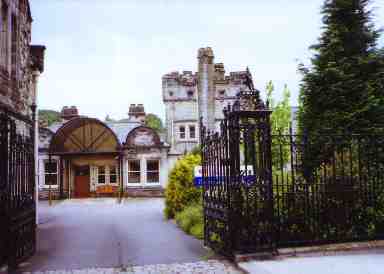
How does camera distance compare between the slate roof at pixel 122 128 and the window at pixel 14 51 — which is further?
the slate roof at pixel 122 128

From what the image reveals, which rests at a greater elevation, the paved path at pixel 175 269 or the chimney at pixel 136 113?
the chimney at pixel 136 113

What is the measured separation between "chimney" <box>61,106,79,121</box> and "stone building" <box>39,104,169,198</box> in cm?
175

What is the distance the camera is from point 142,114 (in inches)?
1499

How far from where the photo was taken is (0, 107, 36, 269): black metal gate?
26.1 feet

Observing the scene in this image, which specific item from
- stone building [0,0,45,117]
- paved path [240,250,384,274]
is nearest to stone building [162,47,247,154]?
stone building [0,0,45,117]

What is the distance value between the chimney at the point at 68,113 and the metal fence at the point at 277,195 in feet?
86.3

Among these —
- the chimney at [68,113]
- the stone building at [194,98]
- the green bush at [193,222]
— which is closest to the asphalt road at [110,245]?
the green bush at [193,222]

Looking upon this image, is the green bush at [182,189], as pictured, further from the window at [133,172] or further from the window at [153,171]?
the window at [133,172]

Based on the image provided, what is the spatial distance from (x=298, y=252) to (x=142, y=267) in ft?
9.56

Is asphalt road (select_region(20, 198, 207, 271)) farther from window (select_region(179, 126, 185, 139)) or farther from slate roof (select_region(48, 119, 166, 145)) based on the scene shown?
window (select_region(179, 126, 185, 139))

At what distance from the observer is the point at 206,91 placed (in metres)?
35.8

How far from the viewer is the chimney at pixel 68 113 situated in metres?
34.4

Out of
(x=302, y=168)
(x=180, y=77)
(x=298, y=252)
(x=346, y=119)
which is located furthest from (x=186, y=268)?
(x=180, y=77)

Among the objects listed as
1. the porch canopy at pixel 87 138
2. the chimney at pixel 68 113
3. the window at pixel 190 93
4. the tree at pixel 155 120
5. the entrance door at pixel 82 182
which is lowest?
the entrance door at pixel 82 182
